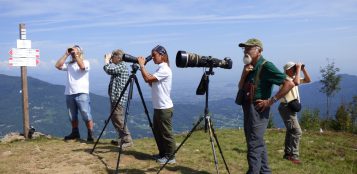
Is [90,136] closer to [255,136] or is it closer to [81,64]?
[81,64]

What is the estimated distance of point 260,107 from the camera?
6.07 metres

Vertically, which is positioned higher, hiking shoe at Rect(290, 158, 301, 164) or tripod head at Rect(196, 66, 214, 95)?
tripod head at Rect(196, 66, 214, 95)

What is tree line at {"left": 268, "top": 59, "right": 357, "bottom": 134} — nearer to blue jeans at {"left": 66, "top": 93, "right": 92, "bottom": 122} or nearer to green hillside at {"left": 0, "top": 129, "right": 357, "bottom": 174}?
green hillside at {"left": 0, "top": 129, "right": 357, "bottom": 174}

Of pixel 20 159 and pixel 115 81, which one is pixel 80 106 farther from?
pixel 20 159

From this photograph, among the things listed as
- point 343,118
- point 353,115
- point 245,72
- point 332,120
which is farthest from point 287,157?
point 353,115

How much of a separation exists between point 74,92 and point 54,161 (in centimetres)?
203

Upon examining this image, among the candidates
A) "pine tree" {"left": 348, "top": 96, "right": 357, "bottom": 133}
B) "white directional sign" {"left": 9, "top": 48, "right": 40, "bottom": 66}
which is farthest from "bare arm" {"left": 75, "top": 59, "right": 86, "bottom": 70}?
"pine tree" {"left": 348, "top": 96, "right": 357, "bottom": 133}

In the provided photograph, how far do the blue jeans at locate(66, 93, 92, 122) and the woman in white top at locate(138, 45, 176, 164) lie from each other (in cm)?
258

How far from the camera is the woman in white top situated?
725 cm

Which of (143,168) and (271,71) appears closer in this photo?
(271,71)

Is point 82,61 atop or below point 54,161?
atop

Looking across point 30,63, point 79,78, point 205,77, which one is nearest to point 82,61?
point 79,78

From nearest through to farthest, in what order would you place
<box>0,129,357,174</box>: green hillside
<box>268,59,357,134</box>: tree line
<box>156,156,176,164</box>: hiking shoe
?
1. <box>0,129,357,174</box>: green hillside
2. <box>156,156,176,164</box>: hiking shoe
3. <box>268,59,357,134</box>: tree line

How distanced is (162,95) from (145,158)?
5.25 feet
